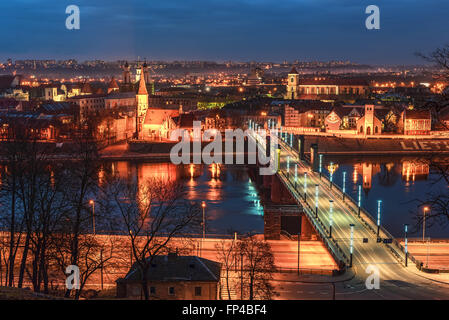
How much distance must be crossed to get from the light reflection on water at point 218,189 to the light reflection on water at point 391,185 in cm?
289

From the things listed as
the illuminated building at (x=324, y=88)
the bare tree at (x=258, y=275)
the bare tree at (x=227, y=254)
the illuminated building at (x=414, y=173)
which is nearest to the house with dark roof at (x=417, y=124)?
the illuminated building at (x=414, y=173)

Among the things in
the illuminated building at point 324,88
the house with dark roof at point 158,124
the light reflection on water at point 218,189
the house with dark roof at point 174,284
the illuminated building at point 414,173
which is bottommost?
the light reflection on water at point 218,189

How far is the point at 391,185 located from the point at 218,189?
18.3ft

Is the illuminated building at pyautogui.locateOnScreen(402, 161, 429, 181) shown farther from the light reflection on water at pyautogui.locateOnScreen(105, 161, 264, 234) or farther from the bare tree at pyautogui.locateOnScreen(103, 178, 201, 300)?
the bare tree at pyautogui.locateOnScreen(103, 178, 201, 300)

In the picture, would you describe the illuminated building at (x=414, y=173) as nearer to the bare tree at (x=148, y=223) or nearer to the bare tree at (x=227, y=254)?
the bare tree at (x=148, y=223)

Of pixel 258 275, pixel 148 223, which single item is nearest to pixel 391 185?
pixel 148 223

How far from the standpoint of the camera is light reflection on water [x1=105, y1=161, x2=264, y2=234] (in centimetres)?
1363

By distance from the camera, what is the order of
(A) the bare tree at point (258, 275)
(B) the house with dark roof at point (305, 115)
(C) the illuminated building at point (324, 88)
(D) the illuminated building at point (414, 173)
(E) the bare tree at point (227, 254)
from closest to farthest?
(A) the bare tree at point (258, 275)
(E) the bare tree at point (227, 254)
(D) the illuminated building at point (414, 173)
(B) the house with dark roof at point (305, 115)
(C) the illuminated building at point (324, 88)

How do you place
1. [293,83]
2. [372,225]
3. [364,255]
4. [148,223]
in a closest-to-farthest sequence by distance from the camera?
[364,255] → [372,225] → [148,223] → [293,83]

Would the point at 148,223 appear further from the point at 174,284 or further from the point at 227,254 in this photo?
the point at 174,284

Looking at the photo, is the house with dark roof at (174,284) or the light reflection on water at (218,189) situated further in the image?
the light reflection on water at (218,189)

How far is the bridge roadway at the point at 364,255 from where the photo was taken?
743cm

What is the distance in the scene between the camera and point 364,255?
902cm
